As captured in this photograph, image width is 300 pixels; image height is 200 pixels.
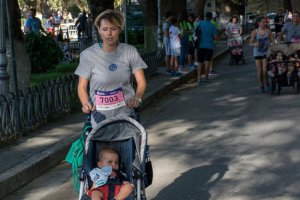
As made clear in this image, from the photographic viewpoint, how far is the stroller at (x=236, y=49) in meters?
22.1

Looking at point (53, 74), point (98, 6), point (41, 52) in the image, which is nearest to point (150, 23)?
point (41, 52)

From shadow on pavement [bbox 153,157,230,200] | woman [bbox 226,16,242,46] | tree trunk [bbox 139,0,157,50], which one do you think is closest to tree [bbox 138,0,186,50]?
tree trunk [bbox 139,0,157,50]

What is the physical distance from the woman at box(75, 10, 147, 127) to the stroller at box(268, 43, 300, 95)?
8304mm

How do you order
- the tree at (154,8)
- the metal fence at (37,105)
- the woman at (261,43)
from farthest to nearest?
the tree at (154,8) → the woman at (261,43) → the metal fence at (37,105)

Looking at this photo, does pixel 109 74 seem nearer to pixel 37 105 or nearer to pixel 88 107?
pixel 88 107

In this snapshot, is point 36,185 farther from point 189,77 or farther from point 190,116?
point 189,77

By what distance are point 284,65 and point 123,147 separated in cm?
876

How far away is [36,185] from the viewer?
7328mm

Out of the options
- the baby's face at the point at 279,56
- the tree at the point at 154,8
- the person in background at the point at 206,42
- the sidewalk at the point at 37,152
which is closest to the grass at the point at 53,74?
the person in background at the point at 206,42

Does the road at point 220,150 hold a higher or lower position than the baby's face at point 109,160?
lower

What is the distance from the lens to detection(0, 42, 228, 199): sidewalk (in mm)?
7137

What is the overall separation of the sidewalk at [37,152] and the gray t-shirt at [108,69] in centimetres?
200

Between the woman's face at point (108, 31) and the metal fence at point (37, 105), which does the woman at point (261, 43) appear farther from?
the woman's face at point (108, 31)

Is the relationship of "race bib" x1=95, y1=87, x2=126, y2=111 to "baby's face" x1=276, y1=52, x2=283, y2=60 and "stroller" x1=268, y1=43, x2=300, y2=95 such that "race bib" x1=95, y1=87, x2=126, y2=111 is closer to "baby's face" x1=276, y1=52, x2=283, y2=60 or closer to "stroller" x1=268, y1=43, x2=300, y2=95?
"stroller" x1=268, y1=43, x2=300, y2=95
